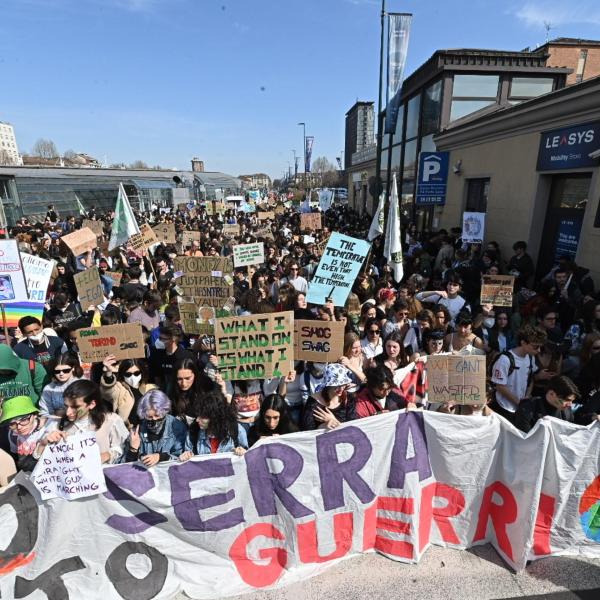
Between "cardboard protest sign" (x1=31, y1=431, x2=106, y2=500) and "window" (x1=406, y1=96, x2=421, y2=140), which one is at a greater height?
"window" (x1=406, y1=96, x2=421, y2=140)

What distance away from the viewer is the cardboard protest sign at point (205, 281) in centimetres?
493

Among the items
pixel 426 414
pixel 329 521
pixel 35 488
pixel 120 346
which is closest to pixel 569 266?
pixel 426 414

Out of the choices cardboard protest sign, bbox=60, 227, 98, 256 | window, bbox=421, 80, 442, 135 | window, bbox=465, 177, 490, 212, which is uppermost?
window, bbox=421, 80, 442, 135

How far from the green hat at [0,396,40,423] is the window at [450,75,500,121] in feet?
49.7

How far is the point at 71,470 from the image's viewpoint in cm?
265

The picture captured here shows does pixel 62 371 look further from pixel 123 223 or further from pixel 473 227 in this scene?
pixel 473 227

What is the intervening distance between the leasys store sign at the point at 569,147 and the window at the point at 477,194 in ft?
8.05

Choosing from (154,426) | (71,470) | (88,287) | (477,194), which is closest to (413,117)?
(477,194)

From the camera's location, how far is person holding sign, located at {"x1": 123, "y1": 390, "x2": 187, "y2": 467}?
3027 millimetres

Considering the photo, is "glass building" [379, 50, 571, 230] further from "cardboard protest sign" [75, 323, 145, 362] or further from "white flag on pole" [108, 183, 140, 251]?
"cardboard protest sign" [75, 323, 145, 362]

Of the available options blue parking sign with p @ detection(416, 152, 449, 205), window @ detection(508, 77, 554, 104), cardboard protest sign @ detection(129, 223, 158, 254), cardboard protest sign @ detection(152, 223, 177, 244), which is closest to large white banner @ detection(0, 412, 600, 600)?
cardboard protest sign @ detection(129, 223, 158, 254)

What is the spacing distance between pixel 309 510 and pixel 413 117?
17694 mm

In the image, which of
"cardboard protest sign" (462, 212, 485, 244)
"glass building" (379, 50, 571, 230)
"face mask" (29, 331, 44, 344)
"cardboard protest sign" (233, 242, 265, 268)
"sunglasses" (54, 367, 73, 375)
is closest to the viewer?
"sunglasses" (54, 367, 73, 375)

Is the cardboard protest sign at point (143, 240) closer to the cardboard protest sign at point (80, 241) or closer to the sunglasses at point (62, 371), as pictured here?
the cardboard protest sign at point (80, 241)
